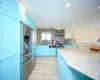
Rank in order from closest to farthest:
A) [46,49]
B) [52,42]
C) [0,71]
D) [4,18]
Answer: [0,71], [4,18], [46,49], [52,42]

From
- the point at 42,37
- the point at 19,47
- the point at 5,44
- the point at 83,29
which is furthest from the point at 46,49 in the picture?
the point at 5,44

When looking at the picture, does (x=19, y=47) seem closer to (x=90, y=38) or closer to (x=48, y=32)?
(x=48, y=32)

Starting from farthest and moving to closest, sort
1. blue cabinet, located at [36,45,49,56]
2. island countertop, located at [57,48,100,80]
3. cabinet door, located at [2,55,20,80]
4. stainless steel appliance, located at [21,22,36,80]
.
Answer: blue cabinet, located at [36,45,49,56]
stainless steel appliance, located at [21,22,36,80]
cabinet door, located at [2,55,20,80]
island countertop, located at [57,48,100,80]

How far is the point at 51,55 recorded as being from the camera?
8.57 meters

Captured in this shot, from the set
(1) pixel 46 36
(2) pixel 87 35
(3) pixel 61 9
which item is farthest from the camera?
(1) pixel 46 36

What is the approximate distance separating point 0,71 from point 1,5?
1076mm

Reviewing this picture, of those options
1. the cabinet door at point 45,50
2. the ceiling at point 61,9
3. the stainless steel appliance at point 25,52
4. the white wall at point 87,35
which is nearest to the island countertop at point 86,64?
the stainless steel appliance at point 25,52

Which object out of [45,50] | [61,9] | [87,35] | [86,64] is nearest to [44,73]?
[61,9]

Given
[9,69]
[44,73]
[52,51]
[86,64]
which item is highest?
[86,64]

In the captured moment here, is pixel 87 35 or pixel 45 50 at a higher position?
pixel 87 35

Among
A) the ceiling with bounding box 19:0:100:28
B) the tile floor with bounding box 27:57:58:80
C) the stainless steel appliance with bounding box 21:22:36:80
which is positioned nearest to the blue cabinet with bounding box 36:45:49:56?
the tile floor with bounding box 27:57:58:80

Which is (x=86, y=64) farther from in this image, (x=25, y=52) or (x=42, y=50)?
(x=42, y=50)

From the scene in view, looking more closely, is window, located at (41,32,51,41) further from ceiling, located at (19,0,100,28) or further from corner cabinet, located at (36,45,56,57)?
ceiling, located at (19,0,100,28)

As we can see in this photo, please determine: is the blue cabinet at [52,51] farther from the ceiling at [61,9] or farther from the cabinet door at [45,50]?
the ceiling at [61,9]
